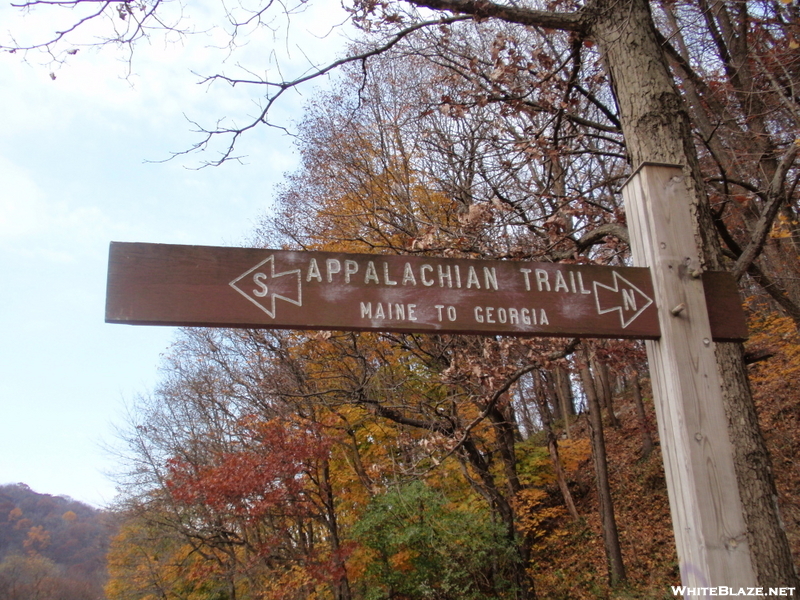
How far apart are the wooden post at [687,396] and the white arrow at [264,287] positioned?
1.45 metres

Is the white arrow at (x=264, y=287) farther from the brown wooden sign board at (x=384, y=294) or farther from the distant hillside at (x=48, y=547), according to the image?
the distant hillside at (x=48, y=547)

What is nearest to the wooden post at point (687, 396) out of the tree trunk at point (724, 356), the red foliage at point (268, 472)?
the tree trunk at point (724, 356)

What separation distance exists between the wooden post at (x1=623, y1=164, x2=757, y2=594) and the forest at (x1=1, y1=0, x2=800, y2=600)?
39.7 inches

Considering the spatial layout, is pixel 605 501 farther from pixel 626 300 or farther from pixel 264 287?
pixel 264 287

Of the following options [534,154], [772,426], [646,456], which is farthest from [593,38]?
Result: [646,456]

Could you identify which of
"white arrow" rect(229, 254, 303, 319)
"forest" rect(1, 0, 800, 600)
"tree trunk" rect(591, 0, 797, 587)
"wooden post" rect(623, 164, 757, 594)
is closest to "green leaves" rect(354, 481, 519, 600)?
"forest" rect(1, 0, 800, 600)

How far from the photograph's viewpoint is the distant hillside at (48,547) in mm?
51594

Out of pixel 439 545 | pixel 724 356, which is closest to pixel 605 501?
pixel 439 545

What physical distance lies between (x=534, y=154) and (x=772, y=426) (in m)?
11.4

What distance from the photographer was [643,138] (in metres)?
3.60

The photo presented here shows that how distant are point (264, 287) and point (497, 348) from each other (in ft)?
20.3

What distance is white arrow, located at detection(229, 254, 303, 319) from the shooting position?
7.29ft

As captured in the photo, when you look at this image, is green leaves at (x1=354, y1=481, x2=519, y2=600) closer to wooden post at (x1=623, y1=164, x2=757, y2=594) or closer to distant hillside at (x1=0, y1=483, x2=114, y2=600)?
A: wooden post at (x1=623, y1=164, x2=757, y2=594)

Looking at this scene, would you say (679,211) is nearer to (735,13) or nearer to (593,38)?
(593,38)
